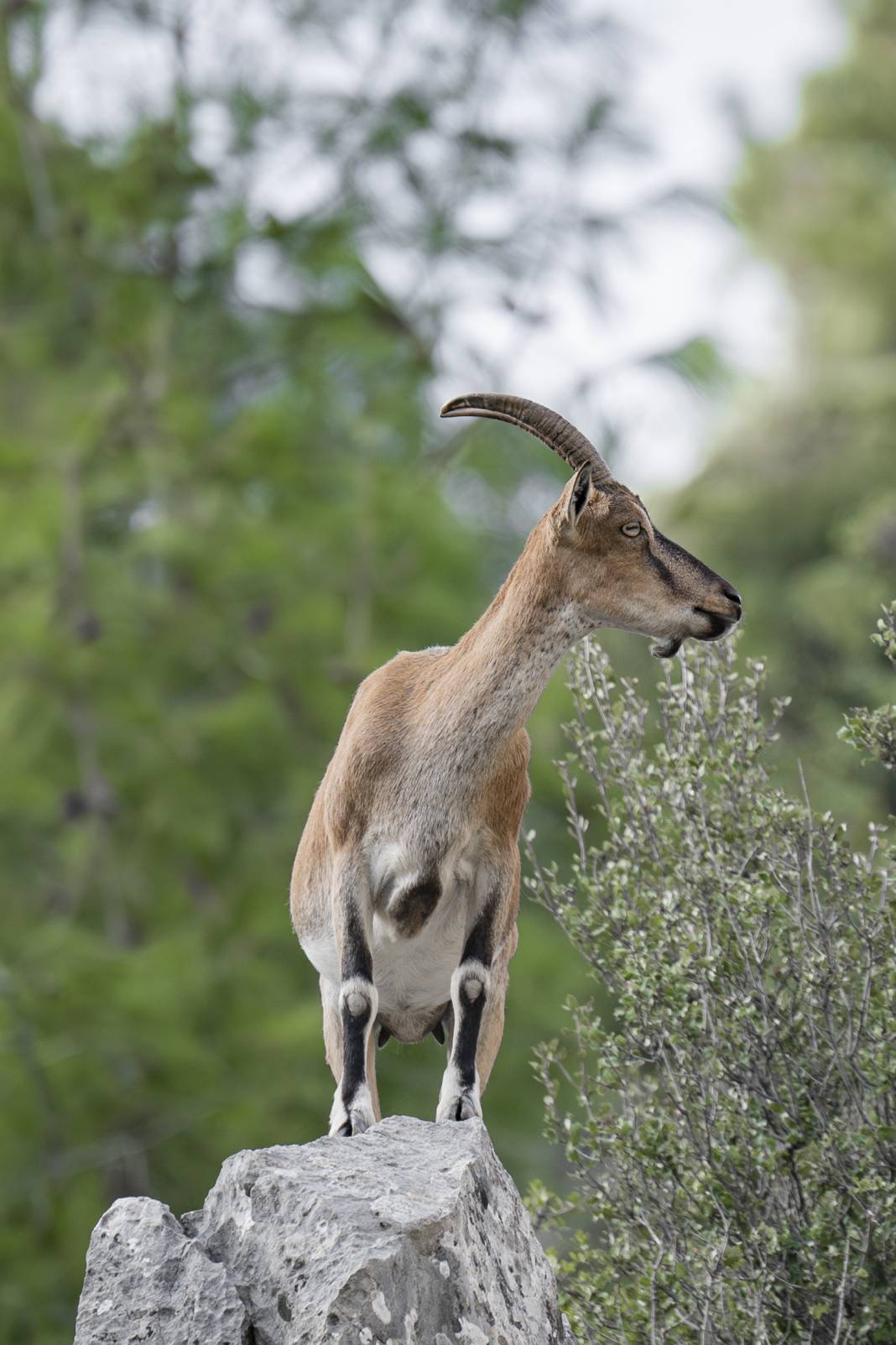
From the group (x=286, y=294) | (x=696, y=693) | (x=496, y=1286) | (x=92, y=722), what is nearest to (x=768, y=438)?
(x=286, y=294)

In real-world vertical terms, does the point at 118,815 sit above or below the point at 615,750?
above

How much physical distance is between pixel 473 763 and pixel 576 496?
0.82 meters

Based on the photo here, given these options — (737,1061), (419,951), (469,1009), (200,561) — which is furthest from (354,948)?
(200,561)

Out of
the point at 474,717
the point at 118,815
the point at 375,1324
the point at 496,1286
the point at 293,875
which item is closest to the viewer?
the point at 375,1324

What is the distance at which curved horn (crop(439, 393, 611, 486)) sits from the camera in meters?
5.23

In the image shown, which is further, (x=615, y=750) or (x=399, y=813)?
(x=615, y=750)

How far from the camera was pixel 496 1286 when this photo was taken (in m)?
4.86

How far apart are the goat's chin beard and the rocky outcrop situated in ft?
4.91

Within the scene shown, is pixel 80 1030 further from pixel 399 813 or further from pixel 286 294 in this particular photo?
pixel 399 813

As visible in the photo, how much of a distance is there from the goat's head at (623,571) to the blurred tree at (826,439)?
47.0 feet

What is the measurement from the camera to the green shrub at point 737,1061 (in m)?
5.92

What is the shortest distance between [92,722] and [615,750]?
9.40 meters

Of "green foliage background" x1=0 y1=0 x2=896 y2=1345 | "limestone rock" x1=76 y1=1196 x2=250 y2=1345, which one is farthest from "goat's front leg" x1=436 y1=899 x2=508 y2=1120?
Result: "green foliage background" x1=0 y1=0 x2=896 y2=1345

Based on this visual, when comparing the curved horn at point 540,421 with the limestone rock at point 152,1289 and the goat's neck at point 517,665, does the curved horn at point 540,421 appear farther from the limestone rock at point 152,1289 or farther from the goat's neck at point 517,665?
the limestone rock at point 152,1289
